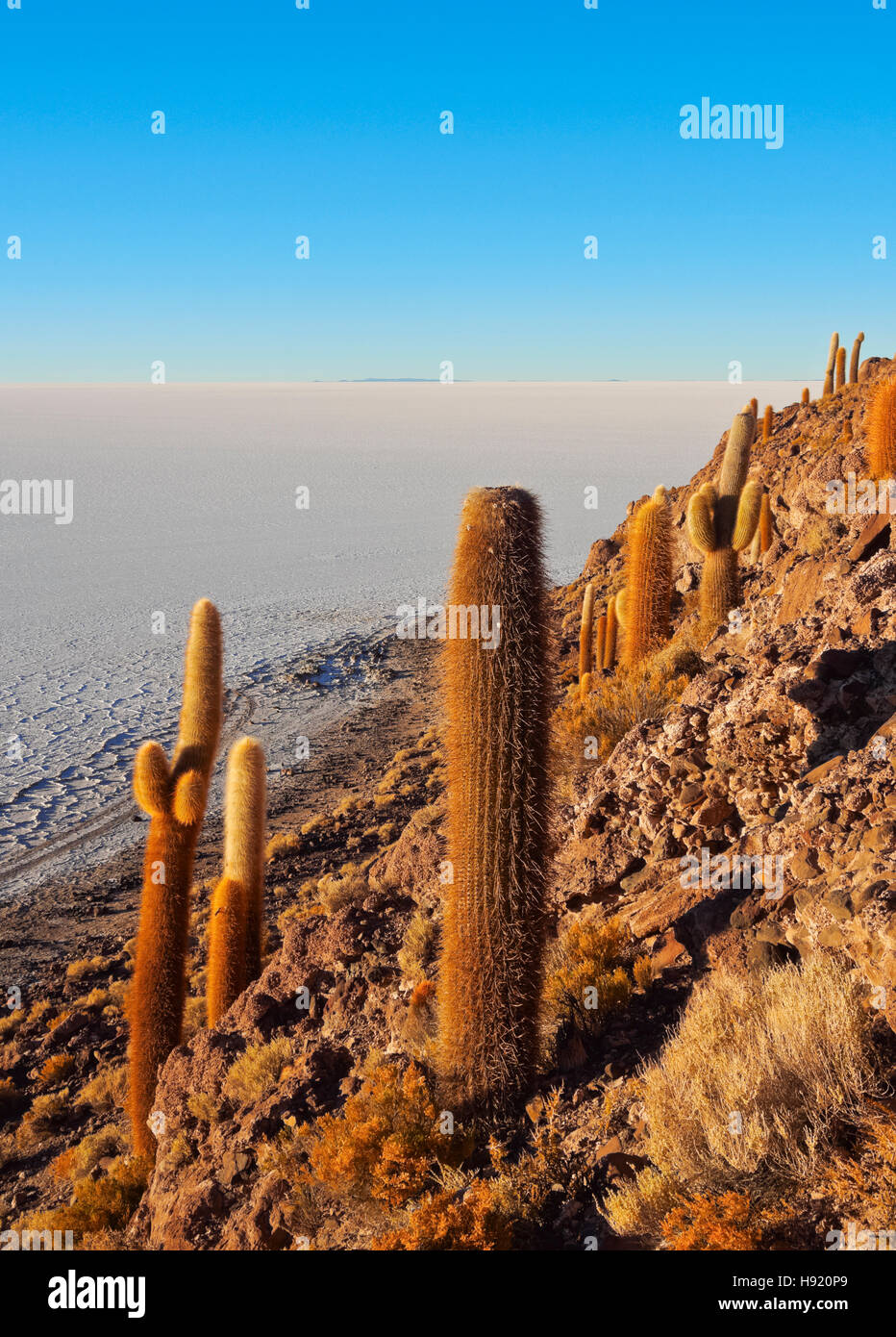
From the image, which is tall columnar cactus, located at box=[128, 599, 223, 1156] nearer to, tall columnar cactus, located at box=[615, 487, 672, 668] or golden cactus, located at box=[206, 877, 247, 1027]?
golden cactus, located at box=[206, 877, 247, 1027]

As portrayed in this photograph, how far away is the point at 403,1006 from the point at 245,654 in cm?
2326

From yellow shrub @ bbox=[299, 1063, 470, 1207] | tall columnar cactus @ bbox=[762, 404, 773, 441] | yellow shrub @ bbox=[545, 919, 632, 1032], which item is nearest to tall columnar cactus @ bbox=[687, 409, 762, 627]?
yellow shrub @ bbox=[545, 919, 632, 1032]

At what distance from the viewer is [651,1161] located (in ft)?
13.0

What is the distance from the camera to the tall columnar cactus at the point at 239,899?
8.08 m

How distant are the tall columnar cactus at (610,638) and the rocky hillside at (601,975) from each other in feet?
21.3

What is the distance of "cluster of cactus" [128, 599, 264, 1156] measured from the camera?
25.4 feet

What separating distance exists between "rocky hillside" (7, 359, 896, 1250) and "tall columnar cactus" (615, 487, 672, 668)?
3.77m

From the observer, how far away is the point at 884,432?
31.4 feet

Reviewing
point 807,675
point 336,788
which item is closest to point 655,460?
point 336,788

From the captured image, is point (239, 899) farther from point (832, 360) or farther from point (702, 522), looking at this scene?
point (832, 360)

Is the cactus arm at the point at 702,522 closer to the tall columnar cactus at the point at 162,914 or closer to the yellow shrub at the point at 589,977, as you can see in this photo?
the tall columnar cactus at the point at 162,914

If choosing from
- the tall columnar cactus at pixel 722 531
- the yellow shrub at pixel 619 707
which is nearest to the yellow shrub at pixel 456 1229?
the yellow shrub at pixel 619 707

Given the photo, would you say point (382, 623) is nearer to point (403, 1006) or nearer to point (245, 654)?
point (245, 654)

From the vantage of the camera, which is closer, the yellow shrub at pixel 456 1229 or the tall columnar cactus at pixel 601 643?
the yellow shrub at pixel 456 1229
